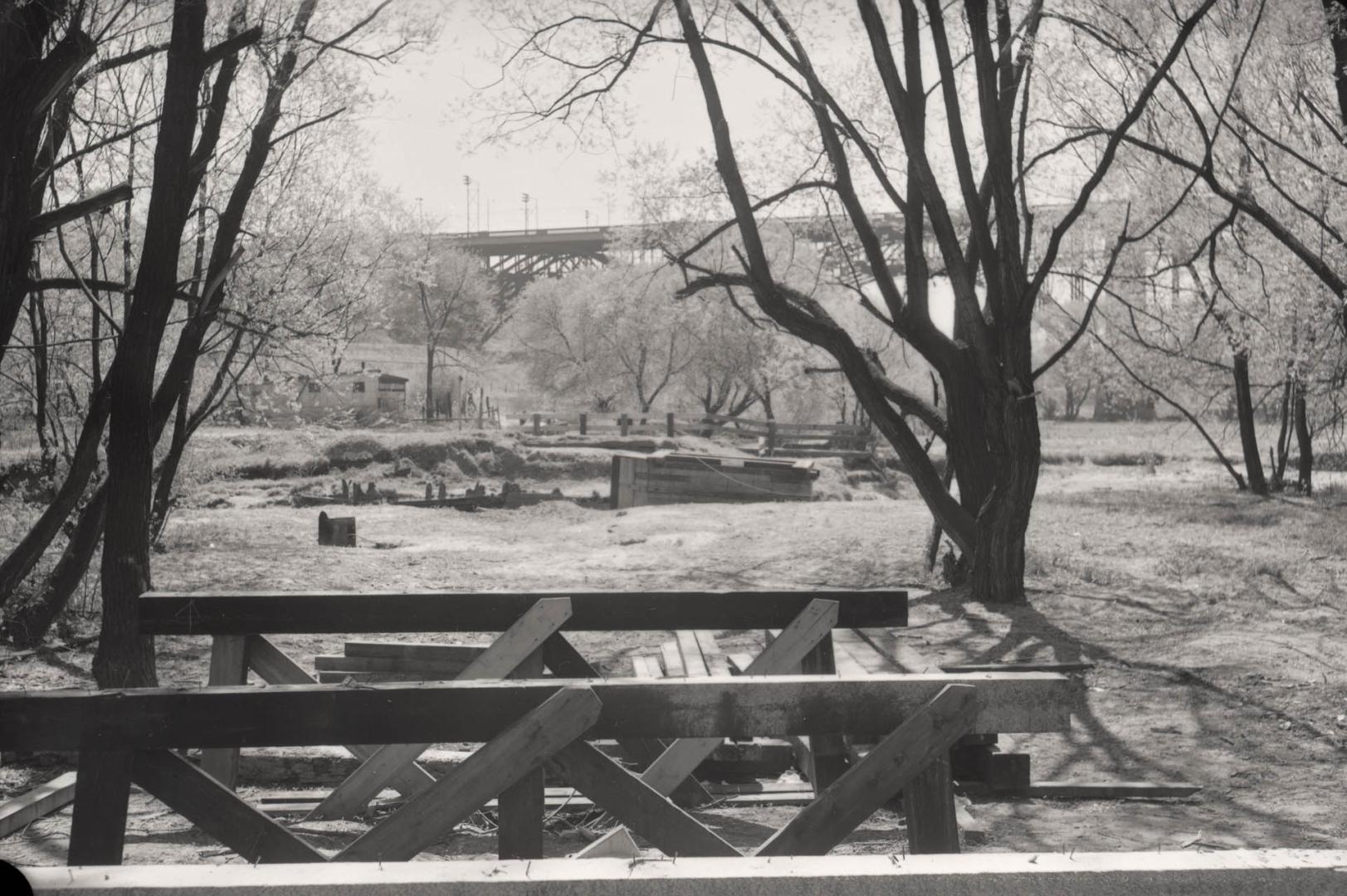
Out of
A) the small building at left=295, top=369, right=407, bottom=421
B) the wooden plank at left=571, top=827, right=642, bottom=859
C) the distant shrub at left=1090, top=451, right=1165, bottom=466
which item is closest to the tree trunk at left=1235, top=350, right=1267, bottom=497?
the distant shrub at left=1090, top=451, right=1165, bottom=466

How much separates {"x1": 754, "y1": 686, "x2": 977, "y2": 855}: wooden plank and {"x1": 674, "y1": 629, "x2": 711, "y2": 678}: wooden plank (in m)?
2.94

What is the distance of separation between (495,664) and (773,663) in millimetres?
1272

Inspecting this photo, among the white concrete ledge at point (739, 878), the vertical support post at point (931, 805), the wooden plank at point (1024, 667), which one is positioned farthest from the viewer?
the wooden plank at point (1024, 667)

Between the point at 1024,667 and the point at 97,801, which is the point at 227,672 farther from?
the point at 1024,667

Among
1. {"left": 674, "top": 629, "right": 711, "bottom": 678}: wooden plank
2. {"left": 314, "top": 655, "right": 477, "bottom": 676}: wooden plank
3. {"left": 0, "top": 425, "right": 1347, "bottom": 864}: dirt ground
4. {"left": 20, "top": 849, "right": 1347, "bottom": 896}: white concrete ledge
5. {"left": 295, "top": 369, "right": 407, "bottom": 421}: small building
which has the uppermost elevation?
{"left": 295, "top": 369, "right": 407, "bottom": 421}: small building

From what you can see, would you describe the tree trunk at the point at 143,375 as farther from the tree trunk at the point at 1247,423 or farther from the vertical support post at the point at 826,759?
the tree trunk at the point at 1247,423

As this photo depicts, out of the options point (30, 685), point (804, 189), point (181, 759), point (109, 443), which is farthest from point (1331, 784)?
point (804, 189)

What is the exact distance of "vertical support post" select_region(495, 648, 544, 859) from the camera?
10.9ft

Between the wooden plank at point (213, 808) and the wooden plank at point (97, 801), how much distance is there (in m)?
0.06

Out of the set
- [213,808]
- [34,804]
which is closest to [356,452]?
[34,804]

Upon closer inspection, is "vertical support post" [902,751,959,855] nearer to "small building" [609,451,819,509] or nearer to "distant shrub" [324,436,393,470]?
"small building" [609,451,819,509]

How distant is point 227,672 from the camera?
548 cm

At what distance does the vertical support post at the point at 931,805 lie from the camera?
3.51 meters

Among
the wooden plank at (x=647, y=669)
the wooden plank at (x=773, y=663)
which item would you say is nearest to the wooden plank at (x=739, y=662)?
the wooden plank at (x=647, y=669)
